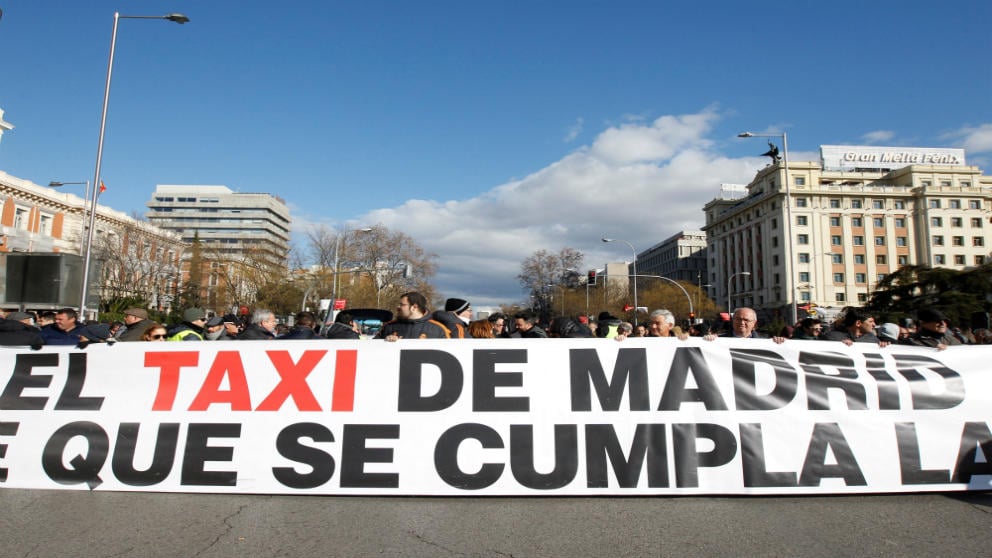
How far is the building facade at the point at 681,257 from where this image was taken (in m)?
134

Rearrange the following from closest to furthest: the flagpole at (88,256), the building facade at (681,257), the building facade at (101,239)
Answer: the flagpole at (88,256) → the building facade at (101,239) → the building facade at (681,257)

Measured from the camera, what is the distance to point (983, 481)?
5.09m

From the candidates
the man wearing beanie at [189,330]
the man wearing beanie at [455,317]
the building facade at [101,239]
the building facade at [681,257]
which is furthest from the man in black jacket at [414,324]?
the building facade at [681,257]

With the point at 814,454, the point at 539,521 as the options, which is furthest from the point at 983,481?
the point at 539,521

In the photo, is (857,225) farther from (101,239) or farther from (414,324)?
(414,324)

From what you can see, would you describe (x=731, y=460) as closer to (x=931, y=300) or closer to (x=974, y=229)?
(x=931, y=300)

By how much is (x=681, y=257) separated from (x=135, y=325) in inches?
5470

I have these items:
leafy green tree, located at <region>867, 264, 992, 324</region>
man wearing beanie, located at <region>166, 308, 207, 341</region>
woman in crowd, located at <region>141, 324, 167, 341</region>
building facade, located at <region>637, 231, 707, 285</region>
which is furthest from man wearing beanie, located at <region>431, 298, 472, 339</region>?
building facade, located at <region>637, 231, 707, 285</region>

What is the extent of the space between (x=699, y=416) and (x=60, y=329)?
22.4ft

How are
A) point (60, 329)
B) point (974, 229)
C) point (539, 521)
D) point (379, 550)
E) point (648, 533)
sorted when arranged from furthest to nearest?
point (974, 229) → point (60, 329) → point (539, 521) → point (648, 533) → point (379, 550)

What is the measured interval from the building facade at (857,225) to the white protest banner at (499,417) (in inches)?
3291

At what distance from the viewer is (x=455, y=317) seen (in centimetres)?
703

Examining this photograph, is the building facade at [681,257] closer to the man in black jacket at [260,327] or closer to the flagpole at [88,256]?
the flagpole at [88,256]

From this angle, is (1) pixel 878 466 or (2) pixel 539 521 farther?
(1) pixel 878 466
